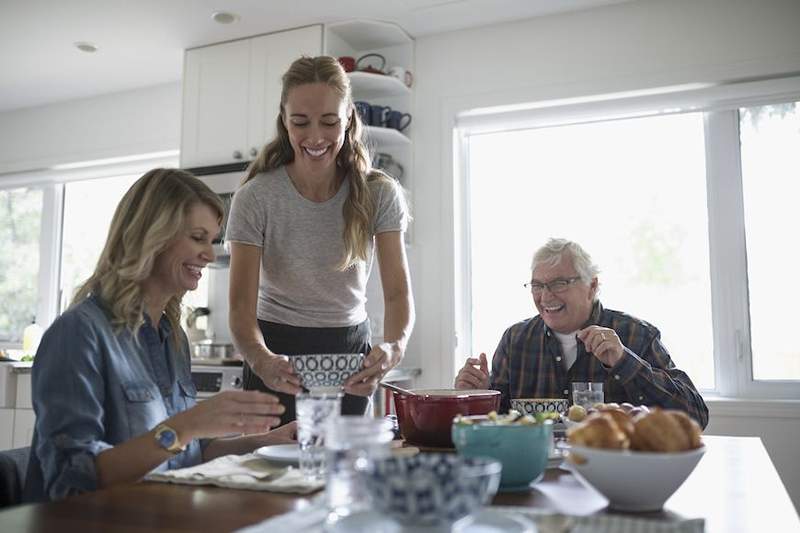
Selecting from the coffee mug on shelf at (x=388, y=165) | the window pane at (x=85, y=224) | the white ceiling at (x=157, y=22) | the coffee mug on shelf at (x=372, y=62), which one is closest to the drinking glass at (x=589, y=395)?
the coffee mug on shelf at (x=388, y=165)

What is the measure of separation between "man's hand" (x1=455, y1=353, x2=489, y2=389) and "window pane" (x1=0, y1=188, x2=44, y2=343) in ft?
13.7

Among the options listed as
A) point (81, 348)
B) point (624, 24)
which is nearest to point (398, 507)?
point (81, 348)

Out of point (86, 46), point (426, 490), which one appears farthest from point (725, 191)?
point (86, 46)

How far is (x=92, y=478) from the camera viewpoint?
41.6 inches

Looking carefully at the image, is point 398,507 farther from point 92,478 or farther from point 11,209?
point 11,209

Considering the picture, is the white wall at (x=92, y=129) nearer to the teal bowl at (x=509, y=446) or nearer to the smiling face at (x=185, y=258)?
the smiling face at (x=185, y=258)

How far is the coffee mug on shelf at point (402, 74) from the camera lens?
11.8ft

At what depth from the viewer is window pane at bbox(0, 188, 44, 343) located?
5.02 meters

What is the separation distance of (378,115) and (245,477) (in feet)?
8.86

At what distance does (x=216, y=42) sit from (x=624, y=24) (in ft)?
7.02

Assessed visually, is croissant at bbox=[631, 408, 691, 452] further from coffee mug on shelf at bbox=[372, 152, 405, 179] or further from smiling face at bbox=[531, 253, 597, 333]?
coffee mug on shelf at bbox=[372, 152, 405, 179]

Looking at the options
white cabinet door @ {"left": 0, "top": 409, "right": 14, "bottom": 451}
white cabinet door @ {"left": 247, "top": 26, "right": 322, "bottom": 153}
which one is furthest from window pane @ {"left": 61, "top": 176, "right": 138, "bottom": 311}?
white cabinet door @ {"left": 247, "top": 26, "right": 322, "bottom": 153}

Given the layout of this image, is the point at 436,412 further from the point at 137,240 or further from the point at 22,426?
the point at 22,426

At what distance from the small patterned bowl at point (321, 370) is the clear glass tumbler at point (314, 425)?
0.09m
